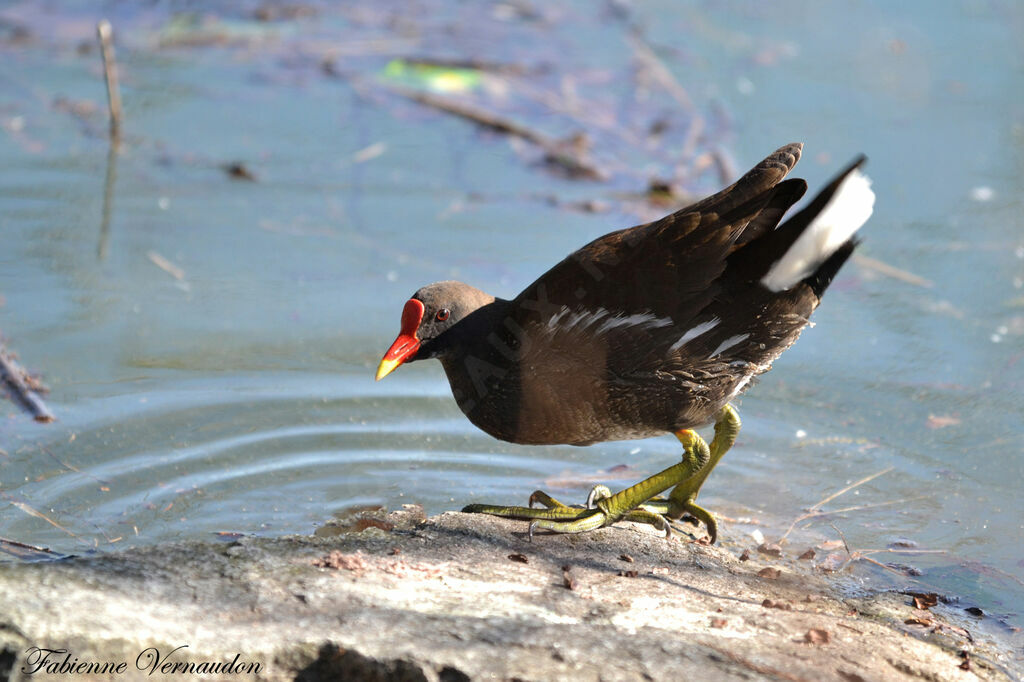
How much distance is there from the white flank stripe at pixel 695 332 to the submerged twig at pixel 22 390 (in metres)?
1.99

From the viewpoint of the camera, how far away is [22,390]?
152 inches

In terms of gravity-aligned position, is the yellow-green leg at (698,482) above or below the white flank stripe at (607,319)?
below

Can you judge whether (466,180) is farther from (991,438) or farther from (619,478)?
(991,438)

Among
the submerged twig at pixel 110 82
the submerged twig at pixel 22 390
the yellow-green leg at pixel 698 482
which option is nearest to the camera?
the yellow-green leg at pixel 698 482

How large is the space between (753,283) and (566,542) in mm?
873

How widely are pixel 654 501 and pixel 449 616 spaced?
1.28m

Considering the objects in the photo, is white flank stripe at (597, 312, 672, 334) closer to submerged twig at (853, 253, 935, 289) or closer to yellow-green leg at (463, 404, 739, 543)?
yellow-green leg at (463, 404, 739, 543)

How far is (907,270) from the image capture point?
5059 millimetres

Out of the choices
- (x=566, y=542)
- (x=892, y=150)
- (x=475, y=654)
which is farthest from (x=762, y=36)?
(x=475, y=654)

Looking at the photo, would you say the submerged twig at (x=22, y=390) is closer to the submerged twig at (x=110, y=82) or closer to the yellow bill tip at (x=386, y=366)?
the yellow bill tip at (x=386, y=366)

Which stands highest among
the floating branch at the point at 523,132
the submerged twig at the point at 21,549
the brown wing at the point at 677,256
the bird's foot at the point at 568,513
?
the floating branch at the point at 523,132

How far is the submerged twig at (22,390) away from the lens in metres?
3.78

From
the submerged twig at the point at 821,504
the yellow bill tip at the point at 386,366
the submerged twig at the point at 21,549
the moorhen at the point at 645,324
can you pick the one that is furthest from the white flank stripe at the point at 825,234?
the submerged twig at the point at 21,549

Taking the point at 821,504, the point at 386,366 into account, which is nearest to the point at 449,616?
the point at 386,366
